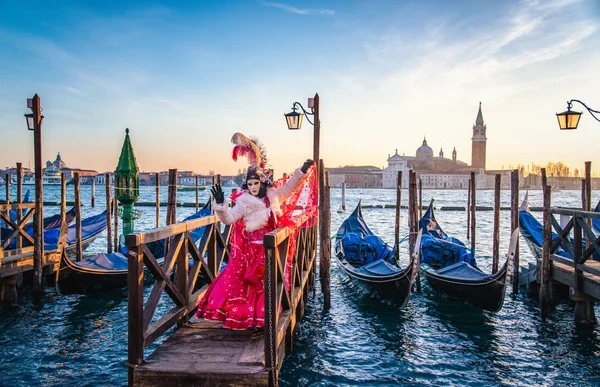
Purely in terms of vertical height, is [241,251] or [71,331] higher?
[241,251]

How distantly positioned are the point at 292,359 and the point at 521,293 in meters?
4.10

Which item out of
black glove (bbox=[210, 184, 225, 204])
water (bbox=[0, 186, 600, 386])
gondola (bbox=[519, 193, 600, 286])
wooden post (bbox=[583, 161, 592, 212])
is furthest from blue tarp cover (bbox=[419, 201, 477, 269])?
black glove (bbox=[210, 184, 225, 204])

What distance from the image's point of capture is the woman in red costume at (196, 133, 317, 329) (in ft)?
9.95

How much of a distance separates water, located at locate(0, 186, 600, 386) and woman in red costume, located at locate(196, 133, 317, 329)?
1.07 m

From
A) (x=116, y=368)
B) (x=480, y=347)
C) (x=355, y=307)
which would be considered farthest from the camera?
(x=355, y=307)

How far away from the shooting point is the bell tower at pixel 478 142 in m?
84.6

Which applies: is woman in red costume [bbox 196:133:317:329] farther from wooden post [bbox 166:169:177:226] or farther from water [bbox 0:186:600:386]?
wooden post [bbox 166:169:177:226]

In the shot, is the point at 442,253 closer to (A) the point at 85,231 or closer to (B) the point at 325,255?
(B) the point at 325,255

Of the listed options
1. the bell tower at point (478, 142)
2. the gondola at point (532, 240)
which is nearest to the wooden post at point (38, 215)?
the gondola at point (532, 240)

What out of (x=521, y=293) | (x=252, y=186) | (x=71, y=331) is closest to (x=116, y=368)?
(x=71, y=331)

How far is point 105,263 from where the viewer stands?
644 centimetres

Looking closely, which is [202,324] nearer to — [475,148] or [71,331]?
[71,331]

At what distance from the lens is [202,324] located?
3.13 m

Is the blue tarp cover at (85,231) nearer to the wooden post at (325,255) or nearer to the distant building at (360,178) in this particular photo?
the wooden post at (325,255)
